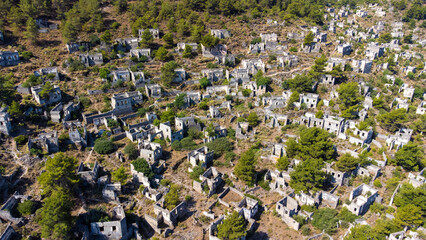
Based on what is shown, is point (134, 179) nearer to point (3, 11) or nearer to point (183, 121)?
point (183, 121)

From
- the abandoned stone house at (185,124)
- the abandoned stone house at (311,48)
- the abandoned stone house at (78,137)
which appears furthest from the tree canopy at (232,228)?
the abandoned stone house at (311,48)

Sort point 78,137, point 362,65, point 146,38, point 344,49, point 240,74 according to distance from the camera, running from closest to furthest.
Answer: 1. point 78,137
2. point 240,74
3. point 362,65
4. point 146,38
5. point 344,49

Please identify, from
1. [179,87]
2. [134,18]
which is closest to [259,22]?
[134,18]

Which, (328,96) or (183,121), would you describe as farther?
(328,96)

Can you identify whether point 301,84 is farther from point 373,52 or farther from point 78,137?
point 78,137

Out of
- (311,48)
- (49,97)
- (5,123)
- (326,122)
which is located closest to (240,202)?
(326,122)
